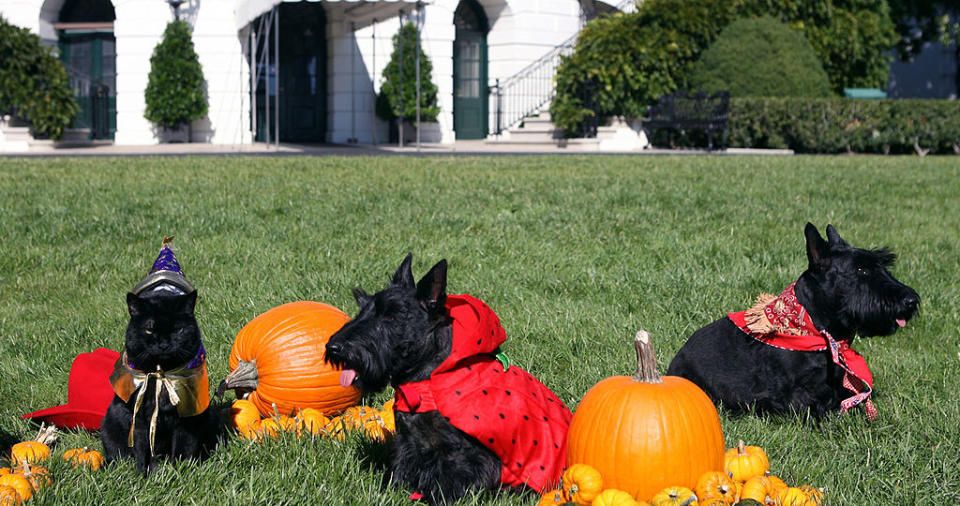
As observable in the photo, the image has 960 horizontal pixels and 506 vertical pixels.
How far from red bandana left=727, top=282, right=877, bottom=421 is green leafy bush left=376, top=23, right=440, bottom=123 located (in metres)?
20.9

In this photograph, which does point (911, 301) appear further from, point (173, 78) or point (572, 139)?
point (173, 78)

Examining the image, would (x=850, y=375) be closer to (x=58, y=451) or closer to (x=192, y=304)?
(x=192, y=304)

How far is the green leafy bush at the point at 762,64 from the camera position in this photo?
2166 cm

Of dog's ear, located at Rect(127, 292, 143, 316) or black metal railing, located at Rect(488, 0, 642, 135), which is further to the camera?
black metal railing, located at Rect(488, 0, 642, 135)

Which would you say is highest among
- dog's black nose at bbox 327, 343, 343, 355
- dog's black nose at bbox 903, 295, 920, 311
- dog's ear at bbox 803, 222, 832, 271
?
dog's ear at bbox 803, 222, 832, 271

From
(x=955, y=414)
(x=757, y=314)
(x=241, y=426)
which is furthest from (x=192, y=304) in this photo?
(x=955, y=414)

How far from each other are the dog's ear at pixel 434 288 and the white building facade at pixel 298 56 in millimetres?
19701

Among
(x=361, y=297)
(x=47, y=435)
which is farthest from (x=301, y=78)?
(x=361, y=297)

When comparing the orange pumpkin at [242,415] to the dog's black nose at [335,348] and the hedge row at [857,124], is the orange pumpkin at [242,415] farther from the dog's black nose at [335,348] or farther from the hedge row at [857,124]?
the hedge row at [857,124]

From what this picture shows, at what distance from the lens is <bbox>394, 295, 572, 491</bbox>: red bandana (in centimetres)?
281

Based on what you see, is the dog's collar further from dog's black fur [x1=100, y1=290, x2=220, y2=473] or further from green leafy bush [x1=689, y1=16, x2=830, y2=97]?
green leafy bush [x1=689, y1=16, x2=830, y2=97]

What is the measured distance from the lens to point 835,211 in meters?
8.71

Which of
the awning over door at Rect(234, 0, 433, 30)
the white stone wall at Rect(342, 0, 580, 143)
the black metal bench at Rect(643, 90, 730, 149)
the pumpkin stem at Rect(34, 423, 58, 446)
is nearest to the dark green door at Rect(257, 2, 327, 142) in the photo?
the white stone wall at Rect(342, 0, 580, 143)

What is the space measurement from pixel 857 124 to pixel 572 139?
6.92m
